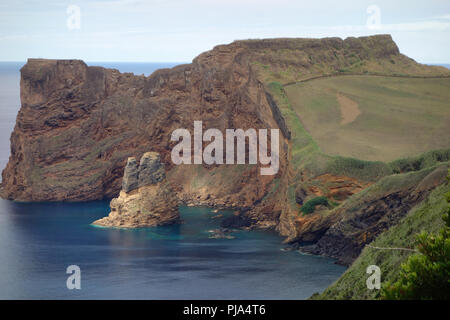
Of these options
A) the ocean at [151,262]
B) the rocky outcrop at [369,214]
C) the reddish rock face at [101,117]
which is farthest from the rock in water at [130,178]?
the rocky outcrop at [369,214]

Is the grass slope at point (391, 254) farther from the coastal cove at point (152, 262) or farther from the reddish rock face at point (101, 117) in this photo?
the reddish rock face at point (101, 117)

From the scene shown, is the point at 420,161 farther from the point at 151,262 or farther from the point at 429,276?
the point at 429,276

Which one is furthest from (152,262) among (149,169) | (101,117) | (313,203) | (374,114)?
(101,117)

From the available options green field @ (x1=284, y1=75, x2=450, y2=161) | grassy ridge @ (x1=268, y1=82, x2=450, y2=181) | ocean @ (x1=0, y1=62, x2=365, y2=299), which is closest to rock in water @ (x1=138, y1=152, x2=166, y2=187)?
ocean @ (x1=0, y1=62, x2=365, y2=299)

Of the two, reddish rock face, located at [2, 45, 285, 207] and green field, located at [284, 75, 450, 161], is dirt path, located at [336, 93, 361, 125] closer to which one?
green field, located at [284, 75, 450, 161]
